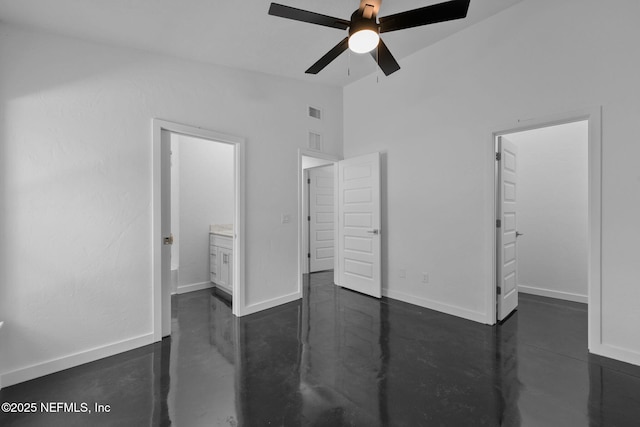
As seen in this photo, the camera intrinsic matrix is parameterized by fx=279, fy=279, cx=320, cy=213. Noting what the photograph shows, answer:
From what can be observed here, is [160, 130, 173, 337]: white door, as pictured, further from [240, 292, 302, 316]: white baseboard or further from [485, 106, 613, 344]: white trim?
[485, 106, 613, 344]: white trim

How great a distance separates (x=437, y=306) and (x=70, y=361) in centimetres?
381

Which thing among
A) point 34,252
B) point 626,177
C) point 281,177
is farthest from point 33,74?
point 626,177

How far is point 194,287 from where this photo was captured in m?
4.54

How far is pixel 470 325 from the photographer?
10.2 ft

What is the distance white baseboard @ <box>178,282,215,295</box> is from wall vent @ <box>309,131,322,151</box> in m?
2.84

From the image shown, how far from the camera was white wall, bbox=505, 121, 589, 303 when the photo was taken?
156 inches

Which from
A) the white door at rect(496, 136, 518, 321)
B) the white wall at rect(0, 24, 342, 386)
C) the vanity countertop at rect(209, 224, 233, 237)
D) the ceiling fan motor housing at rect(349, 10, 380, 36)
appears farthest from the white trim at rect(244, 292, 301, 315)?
the ceiling fan motor housing at rect(349, 10, 380, 36)

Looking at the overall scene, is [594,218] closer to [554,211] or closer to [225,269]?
[554,211]

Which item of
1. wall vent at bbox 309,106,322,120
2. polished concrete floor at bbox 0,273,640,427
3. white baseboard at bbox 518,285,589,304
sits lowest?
polished concrete floor at bbox 0,273,640,427

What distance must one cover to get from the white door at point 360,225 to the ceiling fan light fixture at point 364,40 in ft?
6.75

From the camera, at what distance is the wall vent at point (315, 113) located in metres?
4.23

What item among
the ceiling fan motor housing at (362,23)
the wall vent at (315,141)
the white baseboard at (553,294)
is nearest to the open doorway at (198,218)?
the wall vent at (315,141)

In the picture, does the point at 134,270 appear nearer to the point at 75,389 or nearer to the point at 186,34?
the point at 75,389

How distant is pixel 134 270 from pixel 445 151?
371 cm
